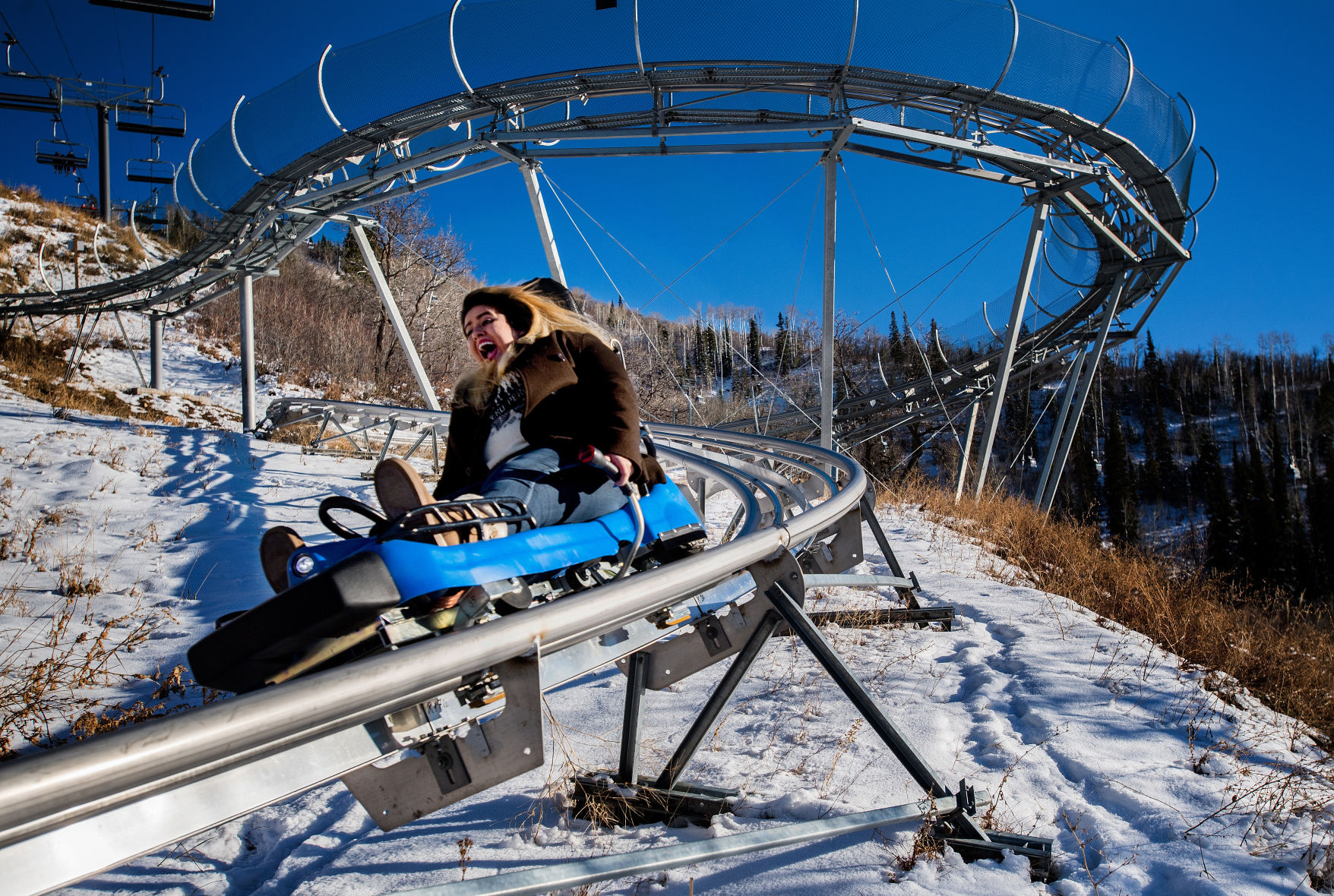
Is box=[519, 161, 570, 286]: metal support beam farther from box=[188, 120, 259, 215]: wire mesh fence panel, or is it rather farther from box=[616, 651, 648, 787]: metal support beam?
box=[616, 651, 648, 787]: metal support beam

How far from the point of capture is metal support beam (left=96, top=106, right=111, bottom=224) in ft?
82.0

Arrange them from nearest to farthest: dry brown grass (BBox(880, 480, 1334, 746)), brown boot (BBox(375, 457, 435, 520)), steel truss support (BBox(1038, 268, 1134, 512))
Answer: brown boot (BBox(375, 457, 435, 520)), dry brown grass (BBox(880, 480, 1334, 746)), steel truss support (BBox(1038, 268, 1134, 512))

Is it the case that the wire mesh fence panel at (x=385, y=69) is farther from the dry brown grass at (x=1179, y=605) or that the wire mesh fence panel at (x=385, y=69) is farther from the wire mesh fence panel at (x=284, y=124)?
the dry brown grass at (x=1179, y=605)

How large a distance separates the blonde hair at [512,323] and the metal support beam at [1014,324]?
962 centimetres

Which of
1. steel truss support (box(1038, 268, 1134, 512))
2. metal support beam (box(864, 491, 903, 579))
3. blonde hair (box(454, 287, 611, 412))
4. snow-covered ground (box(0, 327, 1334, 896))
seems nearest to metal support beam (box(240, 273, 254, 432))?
snow-covered ground (box(0, 327, 1334, 896))

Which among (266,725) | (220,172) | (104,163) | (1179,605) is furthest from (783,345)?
(266,725)

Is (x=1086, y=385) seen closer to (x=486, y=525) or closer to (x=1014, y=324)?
(x=1014, y=324)

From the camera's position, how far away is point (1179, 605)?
4617mm

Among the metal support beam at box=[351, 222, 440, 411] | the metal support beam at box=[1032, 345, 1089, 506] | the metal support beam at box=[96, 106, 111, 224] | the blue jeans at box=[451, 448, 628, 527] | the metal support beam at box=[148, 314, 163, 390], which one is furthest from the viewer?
the metal support beam at box=[96, 106, 111, 224]

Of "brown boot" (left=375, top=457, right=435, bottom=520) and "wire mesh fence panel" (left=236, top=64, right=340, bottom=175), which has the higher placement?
"wire mesh fence panel" (left=236, top=64, right=340, bottom=175)

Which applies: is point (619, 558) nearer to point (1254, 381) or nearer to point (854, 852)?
point (854, 852)

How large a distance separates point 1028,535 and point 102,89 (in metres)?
30.5

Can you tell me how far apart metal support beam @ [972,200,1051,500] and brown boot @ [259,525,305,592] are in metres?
10.6

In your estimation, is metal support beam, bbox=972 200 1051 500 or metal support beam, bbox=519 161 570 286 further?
metal support beam, bbox=972 200 1051 500
